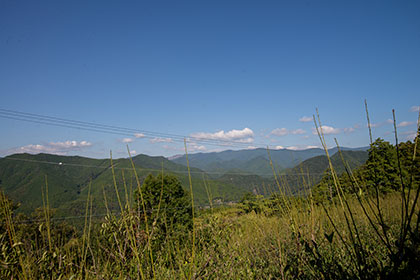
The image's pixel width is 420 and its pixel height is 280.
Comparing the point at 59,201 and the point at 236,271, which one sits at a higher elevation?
the point at 236,271

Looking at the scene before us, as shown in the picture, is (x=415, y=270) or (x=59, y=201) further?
(x=59, y=201)

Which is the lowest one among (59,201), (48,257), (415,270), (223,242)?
(59,201)

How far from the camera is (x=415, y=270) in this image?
29.4 inches

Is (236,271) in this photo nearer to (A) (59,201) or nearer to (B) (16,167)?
(A) (59,201)

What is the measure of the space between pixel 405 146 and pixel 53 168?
→ 662 feet

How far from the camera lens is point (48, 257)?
150 centimetres

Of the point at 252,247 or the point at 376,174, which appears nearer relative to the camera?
the point at 376,174

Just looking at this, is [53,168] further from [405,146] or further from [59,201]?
[405,146]

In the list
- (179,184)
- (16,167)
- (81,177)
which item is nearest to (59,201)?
(81,177)

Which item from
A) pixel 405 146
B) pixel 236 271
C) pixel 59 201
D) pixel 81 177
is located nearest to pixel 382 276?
pixel 236 271

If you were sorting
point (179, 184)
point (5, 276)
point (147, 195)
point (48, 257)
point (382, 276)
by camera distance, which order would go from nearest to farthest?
point (382, 276), point (5, 276), point (48, 257), point (147, 195), point (179, 184)

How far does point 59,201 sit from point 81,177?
72.5 m

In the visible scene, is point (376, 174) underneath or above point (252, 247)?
above

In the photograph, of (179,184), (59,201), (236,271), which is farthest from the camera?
(59,201)
